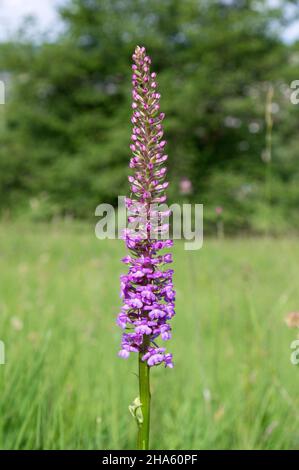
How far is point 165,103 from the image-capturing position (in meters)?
29.6

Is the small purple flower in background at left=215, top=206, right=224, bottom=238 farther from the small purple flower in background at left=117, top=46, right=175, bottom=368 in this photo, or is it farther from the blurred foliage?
the blurred foliage

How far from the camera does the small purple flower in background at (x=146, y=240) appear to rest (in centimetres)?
118

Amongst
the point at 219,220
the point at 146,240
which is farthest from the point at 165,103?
the point at 146,240

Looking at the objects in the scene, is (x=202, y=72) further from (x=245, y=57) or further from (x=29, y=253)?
(x=29, y=253)

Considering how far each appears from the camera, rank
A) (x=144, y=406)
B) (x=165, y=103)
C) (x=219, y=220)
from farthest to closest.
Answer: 1. (x=165, y=103)
2. (x=219, y=220)
3. (x=144, y=406)

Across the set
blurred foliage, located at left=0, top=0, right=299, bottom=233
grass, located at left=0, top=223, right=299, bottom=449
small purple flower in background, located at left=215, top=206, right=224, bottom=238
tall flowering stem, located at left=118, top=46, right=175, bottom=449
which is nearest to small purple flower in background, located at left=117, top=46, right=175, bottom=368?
tall flowering stem, located at left=118, top=46, right=175, bottom=449

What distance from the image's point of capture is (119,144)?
29.9 metres

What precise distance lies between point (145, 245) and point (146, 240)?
0.01m

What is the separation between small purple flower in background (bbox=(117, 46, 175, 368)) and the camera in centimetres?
118

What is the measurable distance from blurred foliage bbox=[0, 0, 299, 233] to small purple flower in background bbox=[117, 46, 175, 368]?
28.0 m

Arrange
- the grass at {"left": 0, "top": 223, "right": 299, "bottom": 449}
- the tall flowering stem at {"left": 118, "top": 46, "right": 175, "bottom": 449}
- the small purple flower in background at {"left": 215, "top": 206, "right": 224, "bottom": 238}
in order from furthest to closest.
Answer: the small purple flower in background at {"left": 215, "top": 206, "right": 224, "bottom": 238}, the grass at {"left": 0, "top": 223, "right": 299, "bottom": 449}, the tall flowering stem at {"left": 118, "top": 46, "right": 175, "bottom": 449}

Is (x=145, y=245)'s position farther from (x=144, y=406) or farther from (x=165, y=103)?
(x=165, y=103)

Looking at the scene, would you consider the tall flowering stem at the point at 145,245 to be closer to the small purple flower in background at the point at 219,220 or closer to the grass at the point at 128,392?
the grass at the point at 128,392
